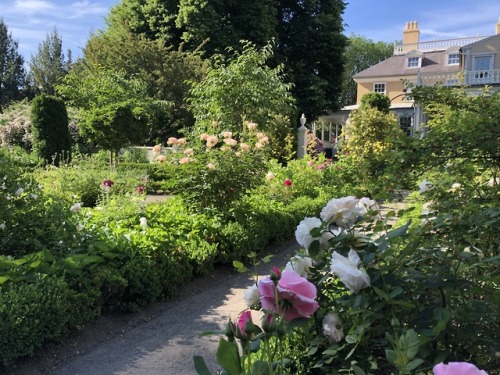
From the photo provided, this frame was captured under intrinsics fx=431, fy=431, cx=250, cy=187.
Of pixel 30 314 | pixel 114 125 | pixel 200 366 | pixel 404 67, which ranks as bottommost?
pixel 30 314

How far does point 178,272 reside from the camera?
4012 millimetres

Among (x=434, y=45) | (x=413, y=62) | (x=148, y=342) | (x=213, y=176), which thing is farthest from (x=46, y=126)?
(x=434, y=45)

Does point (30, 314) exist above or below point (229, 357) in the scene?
below

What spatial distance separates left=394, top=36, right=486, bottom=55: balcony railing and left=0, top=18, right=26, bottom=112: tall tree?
95.7 feet

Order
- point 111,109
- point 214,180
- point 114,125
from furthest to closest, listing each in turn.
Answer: point 111,109
point 114,125
point 214,180

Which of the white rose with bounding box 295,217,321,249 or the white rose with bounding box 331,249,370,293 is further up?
the white rose with bounding box 295,217,321,249

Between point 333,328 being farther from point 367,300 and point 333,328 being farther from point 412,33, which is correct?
point 412,33

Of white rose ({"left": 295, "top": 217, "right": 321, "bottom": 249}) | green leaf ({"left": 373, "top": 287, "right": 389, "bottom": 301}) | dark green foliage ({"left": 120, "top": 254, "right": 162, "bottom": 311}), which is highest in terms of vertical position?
white rose ({"left": 295, "top": 217, "right": 321, "bottom": 249})

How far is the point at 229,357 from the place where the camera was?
0.96 meters

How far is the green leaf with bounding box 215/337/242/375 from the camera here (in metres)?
0.95

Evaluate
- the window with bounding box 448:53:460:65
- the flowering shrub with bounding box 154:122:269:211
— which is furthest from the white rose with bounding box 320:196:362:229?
the window with bounding box 448:53:460:65

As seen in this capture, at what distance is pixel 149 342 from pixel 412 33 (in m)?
35.5

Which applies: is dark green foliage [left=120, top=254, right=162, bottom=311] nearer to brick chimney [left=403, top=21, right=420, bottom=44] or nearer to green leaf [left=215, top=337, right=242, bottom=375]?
green leaf [left=215, top=337, right=242, bottom=375]

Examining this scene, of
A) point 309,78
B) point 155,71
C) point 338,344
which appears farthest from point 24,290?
point 309,78
